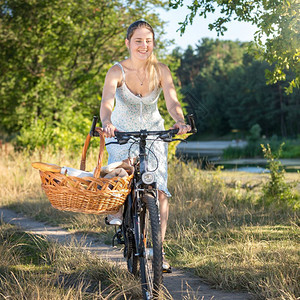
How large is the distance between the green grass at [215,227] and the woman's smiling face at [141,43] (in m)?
1.64

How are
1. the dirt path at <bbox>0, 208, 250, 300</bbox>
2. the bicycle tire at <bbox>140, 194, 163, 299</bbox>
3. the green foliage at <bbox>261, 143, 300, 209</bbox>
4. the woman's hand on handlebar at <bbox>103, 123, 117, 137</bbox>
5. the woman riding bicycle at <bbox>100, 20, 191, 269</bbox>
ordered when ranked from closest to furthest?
1. the bicycle tire at <bbox>140, 194, 163, 299</bbox>
2. the woman's hand on handlebar at <bbox>103, 123, 117, 137</bbox>
3. the dirt path at <bbox>0, 208, 250, 300</bbox>
4. the woman riding bicycle at <bbox>100, 20, 191, 269</bbox>
5. the green foliage at <bbox>261, 143, 300, 209</bbox>

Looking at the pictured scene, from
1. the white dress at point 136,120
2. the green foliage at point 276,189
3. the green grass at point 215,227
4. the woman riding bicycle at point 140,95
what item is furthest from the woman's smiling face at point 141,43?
the green foliage at point 276,189

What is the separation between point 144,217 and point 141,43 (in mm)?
1185

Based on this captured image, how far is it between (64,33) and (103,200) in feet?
32.8

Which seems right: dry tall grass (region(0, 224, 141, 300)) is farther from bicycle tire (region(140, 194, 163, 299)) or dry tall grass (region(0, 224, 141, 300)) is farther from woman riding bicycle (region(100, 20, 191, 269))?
woman riding bicycle (region(100, 20, 191, 269))

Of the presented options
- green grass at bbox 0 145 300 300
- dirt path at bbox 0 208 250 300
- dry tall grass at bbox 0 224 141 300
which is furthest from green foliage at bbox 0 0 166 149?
dry tall grass at bbox 0 224 141 300

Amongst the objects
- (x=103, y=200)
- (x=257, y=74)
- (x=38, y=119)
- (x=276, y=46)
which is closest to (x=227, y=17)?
(x=276, y=46)

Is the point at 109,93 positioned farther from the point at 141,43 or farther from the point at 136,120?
the point at 141,43

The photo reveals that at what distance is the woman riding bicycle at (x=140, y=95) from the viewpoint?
3.32m

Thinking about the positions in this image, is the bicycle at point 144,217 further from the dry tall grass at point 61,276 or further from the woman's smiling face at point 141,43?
the woman's smiling face at point 141,43

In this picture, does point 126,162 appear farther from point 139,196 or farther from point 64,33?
point 64,33

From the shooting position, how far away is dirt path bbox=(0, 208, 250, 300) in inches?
126

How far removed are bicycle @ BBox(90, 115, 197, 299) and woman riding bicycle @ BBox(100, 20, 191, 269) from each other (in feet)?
0.73

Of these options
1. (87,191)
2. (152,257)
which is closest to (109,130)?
(87,191)
